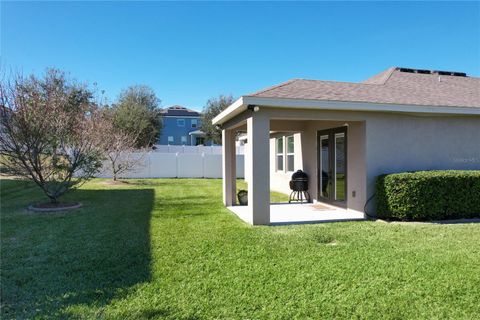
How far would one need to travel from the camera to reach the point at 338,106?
25.5 feet

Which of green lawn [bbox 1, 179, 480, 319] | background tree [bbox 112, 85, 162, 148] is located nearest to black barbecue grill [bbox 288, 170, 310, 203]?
green lawn [bbox 1, 179, 480, 319]

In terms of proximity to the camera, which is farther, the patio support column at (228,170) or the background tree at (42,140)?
the patio support column at (228,170)

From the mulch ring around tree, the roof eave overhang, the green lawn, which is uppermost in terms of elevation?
the roof eave overhang

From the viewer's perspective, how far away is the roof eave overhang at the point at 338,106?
23.8 ft

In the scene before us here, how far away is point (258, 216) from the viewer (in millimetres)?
7578

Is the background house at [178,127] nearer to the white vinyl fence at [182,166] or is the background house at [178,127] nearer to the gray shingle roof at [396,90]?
the white vinyl fence at [182,166]

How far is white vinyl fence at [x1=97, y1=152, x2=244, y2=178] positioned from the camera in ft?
72.6

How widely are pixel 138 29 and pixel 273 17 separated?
17.4 ft

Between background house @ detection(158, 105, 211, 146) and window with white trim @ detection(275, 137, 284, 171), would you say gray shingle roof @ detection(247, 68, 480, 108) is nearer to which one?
window with white trim @ detection(275, 137, 284, 171)

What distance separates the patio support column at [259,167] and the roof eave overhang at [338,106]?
37 centimetres

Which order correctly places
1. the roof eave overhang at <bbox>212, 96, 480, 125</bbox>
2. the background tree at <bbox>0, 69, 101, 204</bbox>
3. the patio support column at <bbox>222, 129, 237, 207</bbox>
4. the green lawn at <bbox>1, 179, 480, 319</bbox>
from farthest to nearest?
the patio support column at <bbox>222, 129, 237, 207</bbox>
the background tree at <bbox>0, 69, 101, 204</bbox>
the roof eave overhang at <bbox>212, 96, 480, 125</bbox>
the green lawn at <bbox>1, 179, 480, 319</bbox>

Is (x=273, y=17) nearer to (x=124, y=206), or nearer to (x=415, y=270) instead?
(x=124, y=206)

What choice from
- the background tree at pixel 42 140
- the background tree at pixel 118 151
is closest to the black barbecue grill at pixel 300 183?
the background tree at pixel 42 140

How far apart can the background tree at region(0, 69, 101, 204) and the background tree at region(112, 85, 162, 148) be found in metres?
16.5
